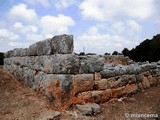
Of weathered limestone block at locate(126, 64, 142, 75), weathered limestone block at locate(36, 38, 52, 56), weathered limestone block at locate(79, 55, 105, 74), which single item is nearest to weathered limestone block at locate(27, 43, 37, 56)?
weathered limestone block at locate(36, 38, 52, 56)

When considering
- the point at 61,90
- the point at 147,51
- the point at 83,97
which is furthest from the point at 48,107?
the point at 147,51

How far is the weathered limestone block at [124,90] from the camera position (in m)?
6.46

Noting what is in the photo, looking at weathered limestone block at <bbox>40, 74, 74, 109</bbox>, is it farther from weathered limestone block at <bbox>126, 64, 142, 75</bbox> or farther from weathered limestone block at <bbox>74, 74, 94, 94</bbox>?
weathered limestone block at <bbox>126, 64, 142, 75</bbox>

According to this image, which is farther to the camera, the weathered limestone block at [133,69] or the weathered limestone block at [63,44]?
the weathered limestone block at [133,69]

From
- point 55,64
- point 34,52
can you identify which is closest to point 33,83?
point 34,52

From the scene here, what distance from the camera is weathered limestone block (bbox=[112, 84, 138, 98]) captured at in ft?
21.2

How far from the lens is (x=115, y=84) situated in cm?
649

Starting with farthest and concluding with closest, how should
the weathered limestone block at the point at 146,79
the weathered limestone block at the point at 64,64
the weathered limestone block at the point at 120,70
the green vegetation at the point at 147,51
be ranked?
the green vegetation at the point at 147,51 → the weathered limestone block at the point at 146,79 → the weathered limestone block at the point at 120,70 → the weathered limestone block at the point at 64,64

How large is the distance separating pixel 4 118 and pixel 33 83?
2238 mm

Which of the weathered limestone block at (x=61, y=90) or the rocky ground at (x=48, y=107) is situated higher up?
the weathered limestone block at (x=61, y=90)

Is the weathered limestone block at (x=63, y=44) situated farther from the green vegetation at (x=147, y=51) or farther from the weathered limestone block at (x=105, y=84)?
the green vegetation at (x=147, y=51)

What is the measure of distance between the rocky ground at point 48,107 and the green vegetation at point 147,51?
11.3m

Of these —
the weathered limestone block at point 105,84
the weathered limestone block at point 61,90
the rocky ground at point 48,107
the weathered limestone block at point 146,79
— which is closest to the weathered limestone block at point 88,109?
the rocky ground at point 48,107

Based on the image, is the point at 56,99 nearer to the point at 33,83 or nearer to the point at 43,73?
the point at 43,73
